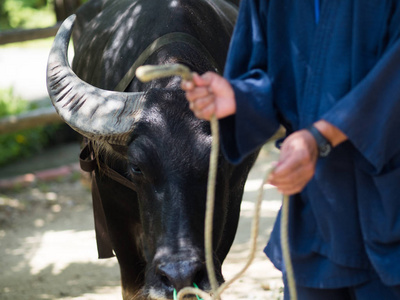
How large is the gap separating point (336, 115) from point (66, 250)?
12.9 ft

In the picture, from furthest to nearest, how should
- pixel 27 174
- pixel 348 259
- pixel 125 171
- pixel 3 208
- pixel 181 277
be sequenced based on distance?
pixel 27 174, pixel 3 208, pixel 125 171, pixel 181 277, pixel 348 259

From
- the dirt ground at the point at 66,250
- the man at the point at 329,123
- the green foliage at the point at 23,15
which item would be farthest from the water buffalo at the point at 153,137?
the green foliage at the point at 23,15

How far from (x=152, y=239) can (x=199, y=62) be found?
0.86 meters

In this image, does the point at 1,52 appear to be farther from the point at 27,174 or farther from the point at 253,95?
the point at 253,95

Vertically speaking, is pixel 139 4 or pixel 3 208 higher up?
pixel 139 4

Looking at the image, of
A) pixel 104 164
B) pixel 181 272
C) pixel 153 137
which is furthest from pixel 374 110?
pixel 104 164

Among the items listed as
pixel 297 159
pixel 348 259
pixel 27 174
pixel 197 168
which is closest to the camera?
pixel 297 159

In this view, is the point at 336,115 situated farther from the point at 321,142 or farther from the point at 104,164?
the point at 104,164

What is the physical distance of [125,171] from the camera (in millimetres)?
3230

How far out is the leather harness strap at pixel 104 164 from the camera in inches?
123

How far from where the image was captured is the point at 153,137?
110 inches

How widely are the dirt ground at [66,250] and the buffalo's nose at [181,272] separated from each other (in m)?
1.21

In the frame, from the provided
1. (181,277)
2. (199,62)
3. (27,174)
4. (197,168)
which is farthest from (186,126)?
(27,174)

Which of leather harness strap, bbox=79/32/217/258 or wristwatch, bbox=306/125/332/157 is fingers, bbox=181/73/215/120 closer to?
wristwatch, bbox=306/125/332/157
